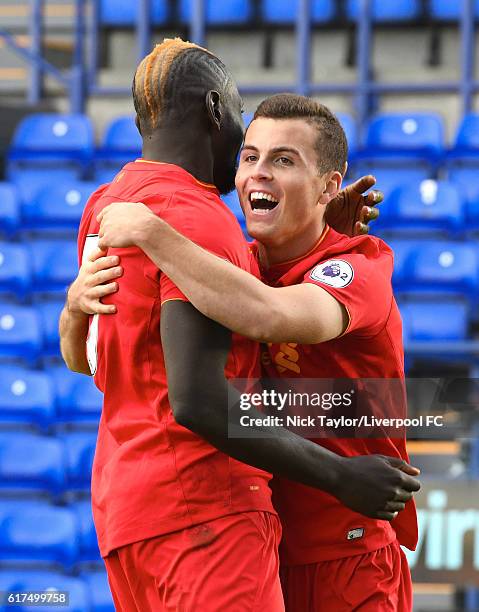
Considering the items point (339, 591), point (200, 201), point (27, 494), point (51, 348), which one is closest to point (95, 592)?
point (27, 494)

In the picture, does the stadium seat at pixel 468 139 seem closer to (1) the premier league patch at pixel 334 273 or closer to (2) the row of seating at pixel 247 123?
(2) the row of seating at pixel 247 123

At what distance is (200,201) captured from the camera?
93.7 inches

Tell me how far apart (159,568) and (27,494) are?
439 centimetres

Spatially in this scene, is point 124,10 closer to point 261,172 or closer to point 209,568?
point 261,172

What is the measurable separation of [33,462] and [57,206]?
71.4 inches

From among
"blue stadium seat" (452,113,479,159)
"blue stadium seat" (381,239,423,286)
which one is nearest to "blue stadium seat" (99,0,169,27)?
"blue stadium seat" (452,113,479,159)

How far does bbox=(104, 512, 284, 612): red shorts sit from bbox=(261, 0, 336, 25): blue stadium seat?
6.42 metres

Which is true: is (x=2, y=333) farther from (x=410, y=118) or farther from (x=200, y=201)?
(x=200, y=201)

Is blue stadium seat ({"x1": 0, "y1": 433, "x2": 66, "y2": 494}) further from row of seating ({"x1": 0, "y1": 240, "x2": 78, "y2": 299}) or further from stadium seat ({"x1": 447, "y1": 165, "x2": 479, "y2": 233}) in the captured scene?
stadium seat ({"x1": 447, "y1": 165, "x2": 479, "y2": 233})

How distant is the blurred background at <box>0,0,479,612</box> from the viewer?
17.9 ft

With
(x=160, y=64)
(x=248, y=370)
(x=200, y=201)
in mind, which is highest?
(x=160, y=64)

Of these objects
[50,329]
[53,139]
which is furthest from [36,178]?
[50,329]

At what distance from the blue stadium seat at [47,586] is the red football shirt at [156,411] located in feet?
11.0

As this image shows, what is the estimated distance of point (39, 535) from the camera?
606cm
